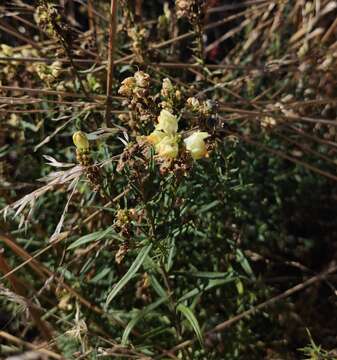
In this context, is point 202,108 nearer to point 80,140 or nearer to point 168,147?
point 168,147

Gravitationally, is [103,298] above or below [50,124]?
below

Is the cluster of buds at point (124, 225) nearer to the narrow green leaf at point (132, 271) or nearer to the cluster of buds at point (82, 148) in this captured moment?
the narrow green leaf at point (132, 271)

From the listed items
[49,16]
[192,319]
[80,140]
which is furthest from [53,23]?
[192,319]

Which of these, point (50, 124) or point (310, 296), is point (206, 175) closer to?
point (50, 124)

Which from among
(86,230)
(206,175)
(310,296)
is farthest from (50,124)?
(310,296)

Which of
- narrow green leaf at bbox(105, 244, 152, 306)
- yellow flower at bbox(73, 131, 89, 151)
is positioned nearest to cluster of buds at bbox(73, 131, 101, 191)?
yellow flower at bbox(73, 131, 89, 151)

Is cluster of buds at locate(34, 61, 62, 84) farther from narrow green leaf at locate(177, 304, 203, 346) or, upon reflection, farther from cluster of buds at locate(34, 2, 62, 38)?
narrow green leaf at locate(177, 304, 203, 346)
